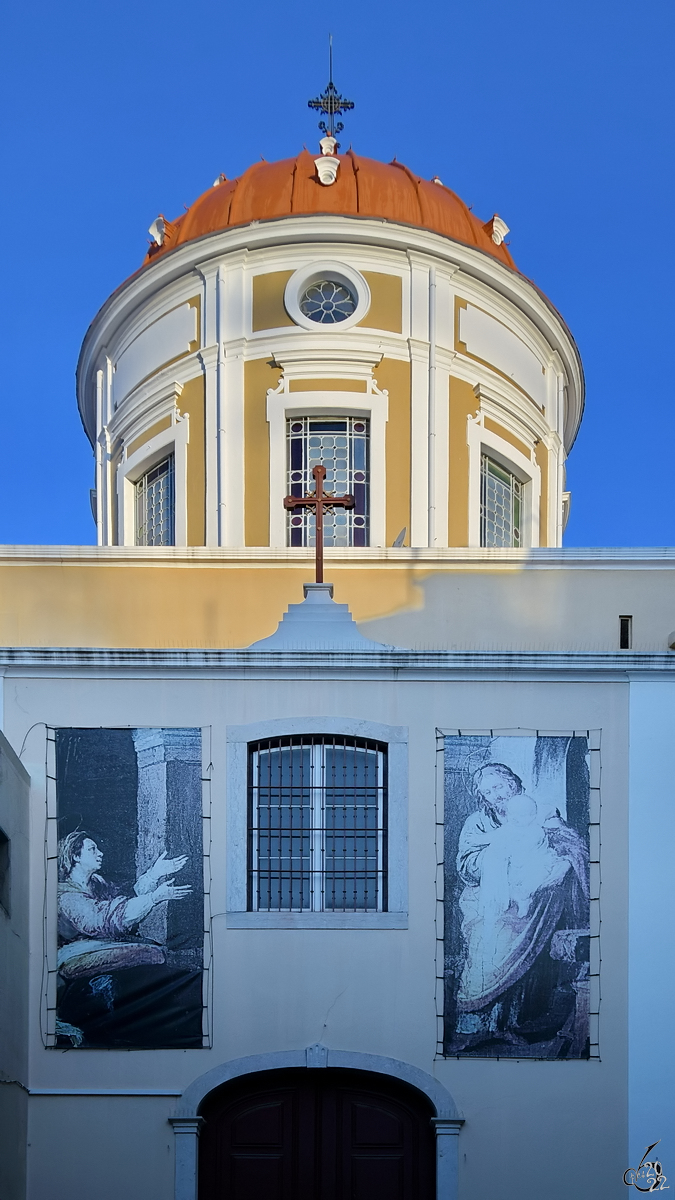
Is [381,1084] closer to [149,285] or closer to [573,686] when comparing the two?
[573,686]

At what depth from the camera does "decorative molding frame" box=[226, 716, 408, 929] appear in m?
18.4

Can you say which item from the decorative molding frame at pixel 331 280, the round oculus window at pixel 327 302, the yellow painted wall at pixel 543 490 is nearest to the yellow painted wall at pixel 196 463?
the decorative molding frame at pixel 331 280

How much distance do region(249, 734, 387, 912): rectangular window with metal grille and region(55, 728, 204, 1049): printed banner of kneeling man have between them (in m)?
0.69

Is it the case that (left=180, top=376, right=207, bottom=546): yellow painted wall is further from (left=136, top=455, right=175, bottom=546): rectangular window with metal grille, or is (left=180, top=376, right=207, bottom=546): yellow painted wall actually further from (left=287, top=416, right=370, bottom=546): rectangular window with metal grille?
(left=287, top=416, right=370, bottom=546): rectangular window with metal grille

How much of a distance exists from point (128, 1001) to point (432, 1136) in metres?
3.45

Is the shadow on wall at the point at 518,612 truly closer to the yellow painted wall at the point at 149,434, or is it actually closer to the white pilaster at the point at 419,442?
the white pilaster at the point at 419,442

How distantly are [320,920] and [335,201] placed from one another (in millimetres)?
12590

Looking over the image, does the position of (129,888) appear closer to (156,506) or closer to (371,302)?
(156,506)

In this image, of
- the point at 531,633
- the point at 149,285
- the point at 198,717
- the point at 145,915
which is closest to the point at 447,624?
the point at 531,633

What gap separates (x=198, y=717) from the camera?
61.8 ft

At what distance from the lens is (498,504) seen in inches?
1045

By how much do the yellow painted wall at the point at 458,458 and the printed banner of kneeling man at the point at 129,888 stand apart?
7.60 meters

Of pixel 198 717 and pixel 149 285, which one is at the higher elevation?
pixel 149 285

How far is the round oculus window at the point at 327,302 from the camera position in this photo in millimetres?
25875
